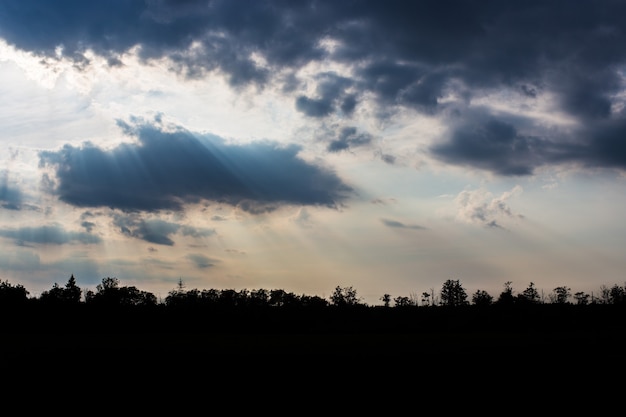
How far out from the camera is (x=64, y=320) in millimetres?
75500

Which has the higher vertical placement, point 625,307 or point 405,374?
point 625,307

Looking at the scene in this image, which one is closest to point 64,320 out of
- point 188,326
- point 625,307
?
point 188,326

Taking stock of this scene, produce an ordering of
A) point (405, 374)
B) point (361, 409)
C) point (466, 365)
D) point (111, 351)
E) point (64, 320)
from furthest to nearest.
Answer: point (64, 320), point (111, 351), point (466, 365), point (405, 374), point (361, 409)

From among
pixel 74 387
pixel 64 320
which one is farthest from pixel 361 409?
pixel 64 320

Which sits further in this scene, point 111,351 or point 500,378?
point 111,351

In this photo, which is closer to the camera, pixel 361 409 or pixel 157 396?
pixel 361 409

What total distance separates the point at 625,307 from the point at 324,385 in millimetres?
76484

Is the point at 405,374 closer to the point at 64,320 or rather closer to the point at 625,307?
the point at 64,320

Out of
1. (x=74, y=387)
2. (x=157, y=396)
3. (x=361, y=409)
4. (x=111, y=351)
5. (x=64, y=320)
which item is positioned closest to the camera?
(x=361, y=409)

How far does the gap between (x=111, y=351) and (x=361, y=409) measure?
20717 mm

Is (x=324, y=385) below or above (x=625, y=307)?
below

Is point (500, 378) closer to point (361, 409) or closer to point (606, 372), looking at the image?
point (606, 372)

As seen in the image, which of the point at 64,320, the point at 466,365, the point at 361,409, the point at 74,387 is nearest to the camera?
the point at 361,409

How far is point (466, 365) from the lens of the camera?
1071 inches
